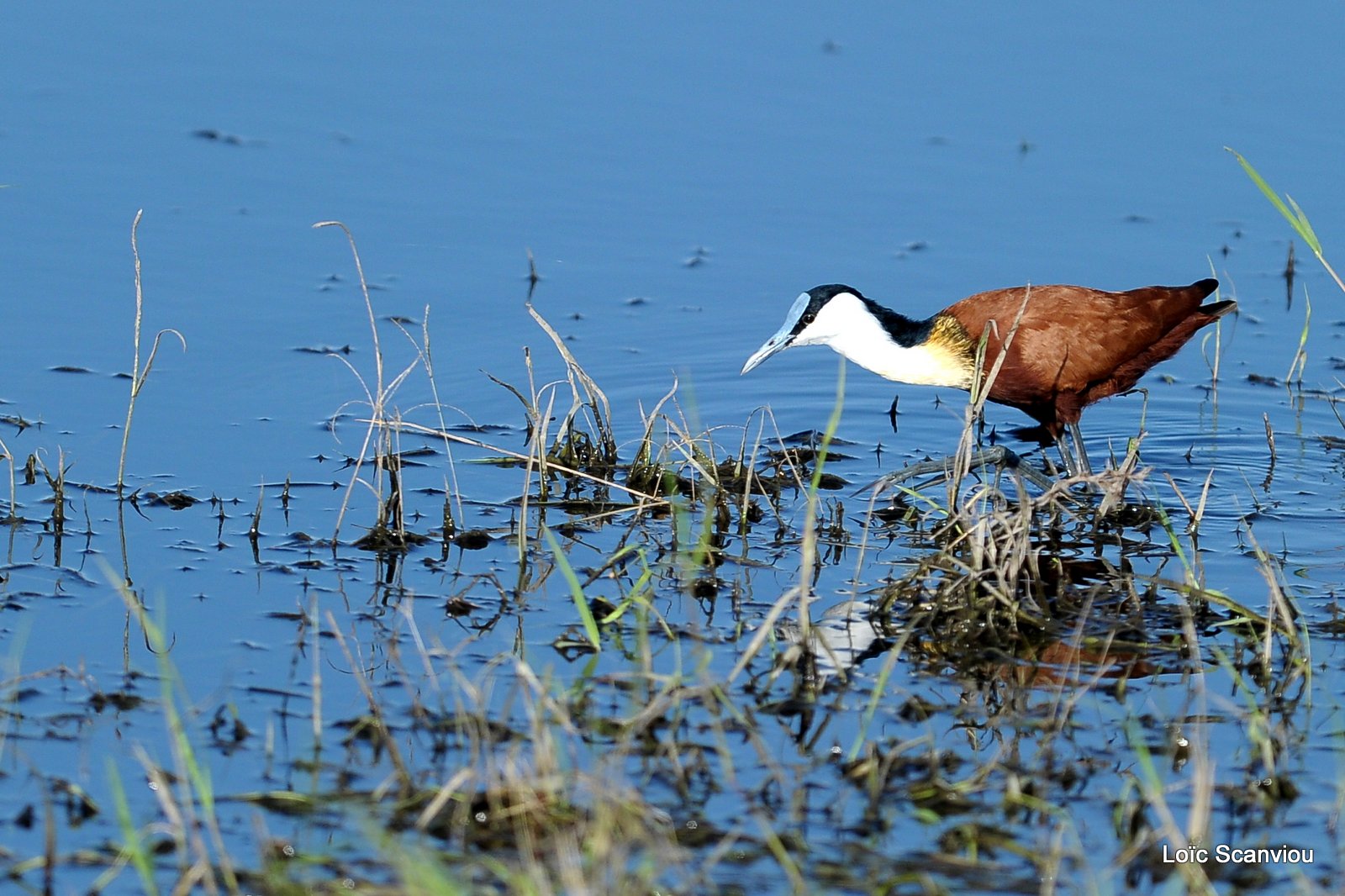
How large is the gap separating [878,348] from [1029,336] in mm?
551

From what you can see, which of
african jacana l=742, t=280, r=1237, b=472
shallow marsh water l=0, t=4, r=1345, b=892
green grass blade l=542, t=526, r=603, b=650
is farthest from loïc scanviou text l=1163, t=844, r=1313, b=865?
african jacana l=742, t=280, r=1237, b=472

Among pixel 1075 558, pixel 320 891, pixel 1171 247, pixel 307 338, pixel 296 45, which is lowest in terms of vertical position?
pixel 320 891

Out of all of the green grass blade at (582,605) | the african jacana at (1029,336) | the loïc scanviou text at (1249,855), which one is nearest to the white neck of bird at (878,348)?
the african jacana at (1029,336)

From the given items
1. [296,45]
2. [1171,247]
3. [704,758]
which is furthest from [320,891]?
[296,45]

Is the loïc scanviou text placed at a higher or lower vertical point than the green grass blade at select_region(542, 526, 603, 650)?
lower

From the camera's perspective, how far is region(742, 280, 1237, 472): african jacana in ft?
22.2

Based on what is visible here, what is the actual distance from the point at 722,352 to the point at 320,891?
462 centimetres

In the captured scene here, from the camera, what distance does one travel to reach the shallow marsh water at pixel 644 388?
13.4ft

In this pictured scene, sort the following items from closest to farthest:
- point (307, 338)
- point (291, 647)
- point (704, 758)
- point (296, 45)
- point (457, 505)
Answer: point (704, 758)
point (291, 647)
point (457, 505)
point (307, 338)
point (296, 45)

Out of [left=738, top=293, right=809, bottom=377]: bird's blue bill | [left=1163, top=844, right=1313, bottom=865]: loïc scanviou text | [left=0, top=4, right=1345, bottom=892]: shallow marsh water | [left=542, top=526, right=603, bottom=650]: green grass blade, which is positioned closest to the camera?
[left=1163, top=844, right=1313, bottom=865]: loïc scanviou text

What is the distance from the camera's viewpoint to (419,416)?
7148mm

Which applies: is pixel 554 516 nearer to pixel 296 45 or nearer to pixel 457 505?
pixel 457 505

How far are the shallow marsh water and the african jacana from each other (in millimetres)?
417

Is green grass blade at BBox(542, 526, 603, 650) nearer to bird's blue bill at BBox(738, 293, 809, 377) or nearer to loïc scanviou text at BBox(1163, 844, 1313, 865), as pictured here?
loïc scanviou text at BBox(1163, 844, 1313, 865)
